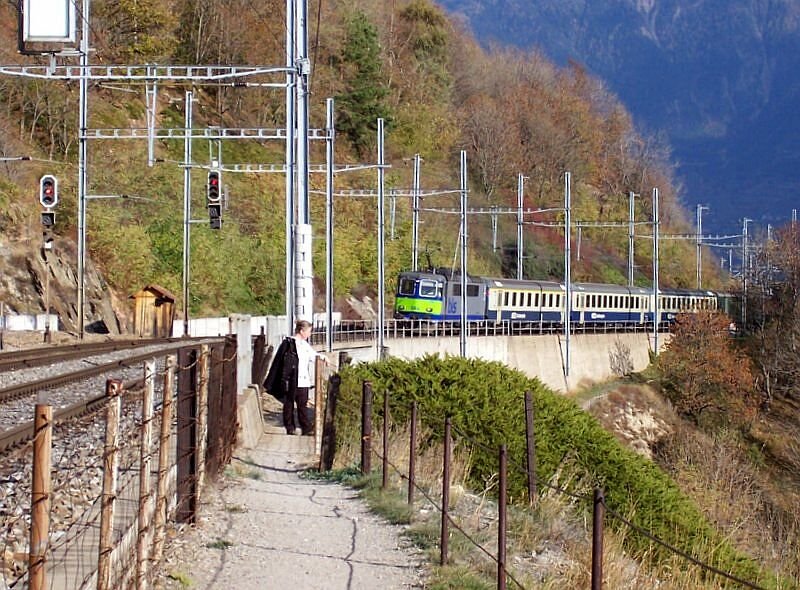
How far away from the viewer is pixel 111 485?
6.84 meters

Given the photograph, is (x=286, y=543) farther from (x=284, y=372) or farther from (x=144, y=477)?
(x=284, y=372)

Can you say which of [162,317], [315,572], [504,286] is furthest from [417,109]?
[315,572]

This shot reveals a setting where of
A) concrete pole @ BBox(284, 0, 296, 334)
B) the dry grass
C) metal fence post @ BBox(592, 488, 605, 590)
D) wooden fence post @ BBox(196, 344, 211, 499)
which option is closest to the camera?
metal fence post @ BBox(592, 488, 605, 590)

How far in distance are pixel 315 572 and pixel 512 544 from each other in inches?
A: 102

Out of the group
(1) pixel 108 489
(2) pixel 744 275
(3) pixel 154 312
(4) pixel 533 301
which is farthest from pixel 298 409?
(2) pixel 744 275

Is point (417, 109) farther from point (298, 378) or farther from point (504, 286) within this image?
point (298, 378)

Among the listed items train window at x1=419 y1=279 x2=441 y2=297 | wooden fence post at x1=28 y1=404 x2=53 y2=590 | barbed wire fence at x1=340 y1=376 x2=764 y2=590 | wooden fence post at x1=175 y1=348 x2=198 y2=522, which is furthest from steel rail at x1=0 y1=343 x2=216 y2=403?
train window at x1=419 y1=279 x2=441 y2=297

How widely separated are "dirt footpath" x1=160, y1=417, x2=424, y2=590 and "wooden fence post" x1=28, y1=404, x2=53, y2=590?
419 cm

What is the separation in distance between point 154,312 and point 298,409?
1105 inches

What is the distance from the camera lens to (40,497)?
5.31 metres

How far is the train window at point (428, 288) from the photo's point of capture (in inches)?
2484

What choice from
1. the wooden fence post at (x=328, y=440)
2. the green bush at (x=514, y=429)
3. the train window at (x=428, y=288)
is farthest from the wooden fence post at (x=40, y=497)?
the train window at (x=428, y=288)

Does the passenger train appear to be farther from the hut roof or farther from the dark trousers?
the dark trousers

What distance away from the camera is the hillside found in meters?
60.9
